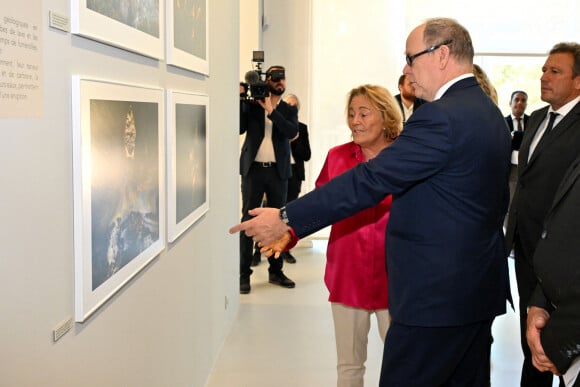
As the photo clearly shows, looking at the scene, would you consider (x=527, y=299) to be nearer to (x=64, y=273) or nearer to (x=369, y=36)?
(x=64, y=273)

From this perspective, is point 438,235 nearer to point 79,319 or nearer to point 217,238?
point 79,319

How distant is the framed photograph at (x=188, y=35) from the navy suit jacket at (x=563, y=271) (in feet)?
5.45

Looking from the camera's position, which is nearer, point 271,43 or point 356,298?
point 356,298

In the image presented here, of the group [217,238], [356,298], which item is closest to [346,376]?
[356,298]

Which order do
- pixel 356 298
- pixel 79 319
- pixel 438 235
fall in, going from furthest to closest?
pixel 356 298, pixel 438 235, pixel 79 319

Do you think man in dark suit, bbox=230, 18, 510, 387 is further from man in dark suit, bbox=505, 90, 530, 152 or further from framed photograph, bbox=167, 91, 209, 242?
man in dark suit, bbox=505, 90, 530, 152

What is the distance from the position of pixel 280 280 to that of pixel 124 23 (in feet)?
15.0

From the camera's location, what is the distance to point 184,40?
3.01 meters

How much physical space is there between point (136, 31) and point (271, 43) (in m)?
6.72

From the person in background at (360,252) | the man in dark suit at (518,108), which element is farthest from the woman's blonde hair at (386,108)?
the man in dark suit at (518,108)

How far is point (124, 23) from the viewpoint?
6.93ft

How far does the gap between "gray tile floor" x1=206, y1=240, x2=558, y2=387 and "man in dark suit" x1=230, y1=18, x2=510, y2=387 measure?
1.78 metres

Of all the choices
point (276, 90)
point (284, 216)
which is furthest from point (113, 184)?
point (276, 90)

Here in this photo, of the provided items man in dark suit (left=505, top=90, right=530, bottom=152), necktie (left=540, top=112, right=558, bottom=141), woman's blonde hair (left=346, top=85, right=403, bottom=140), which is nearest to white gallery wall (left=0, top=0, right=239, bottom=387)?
woman's blonde hair (left=346, top=85, right=403, bottom=140)
